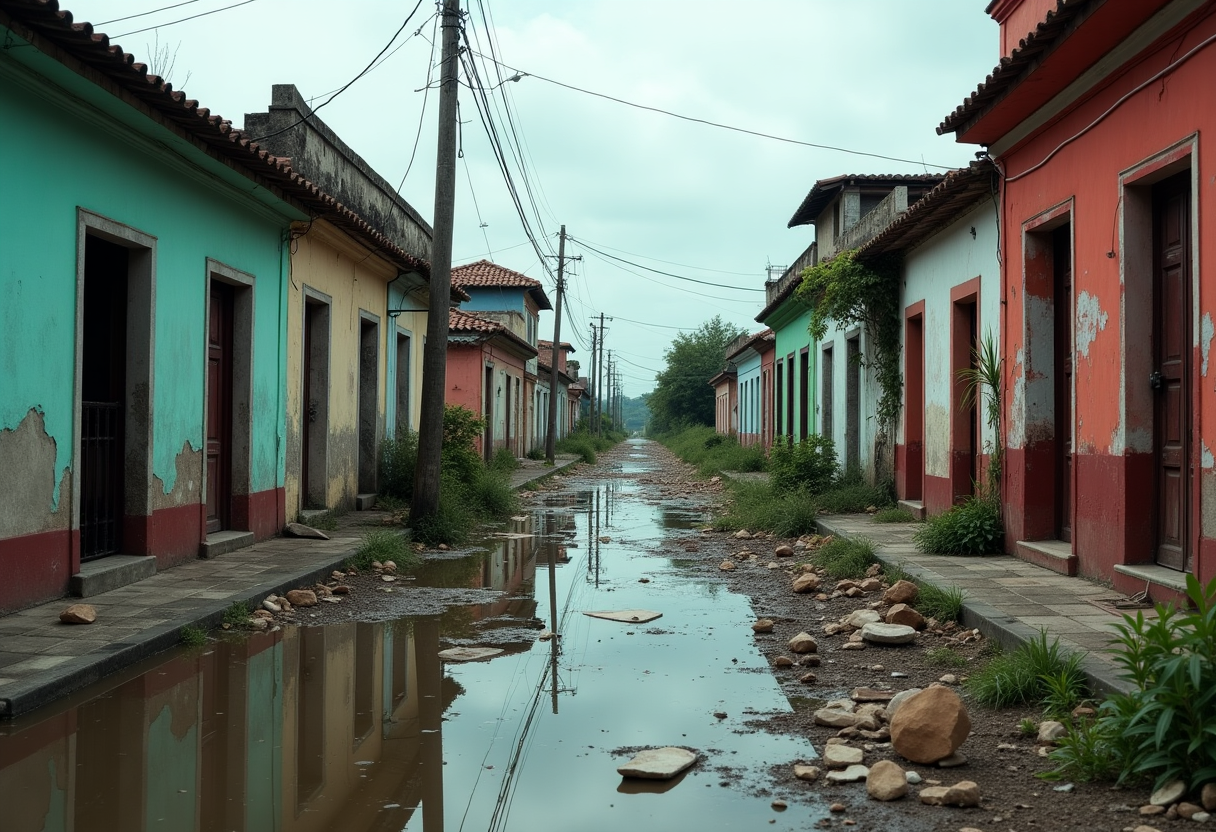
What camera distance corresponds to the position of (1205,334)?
19.0ft

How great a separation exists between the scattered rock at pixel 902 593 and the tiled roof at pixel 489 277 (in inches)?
1146

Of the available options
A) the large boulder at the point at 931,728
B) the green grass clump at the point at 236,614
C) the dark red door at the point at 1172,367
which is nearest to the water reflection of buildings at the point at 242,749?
the green grass clump at the point at 236,614

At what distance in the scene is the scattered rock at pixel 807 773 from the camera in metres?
3.84

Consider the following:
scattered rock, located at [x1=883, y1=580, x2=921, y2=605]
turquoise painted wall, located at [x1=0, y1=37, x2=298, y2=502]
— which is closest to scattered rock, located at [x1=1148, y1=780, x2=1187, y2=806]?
scattered rock, located at [x1=883, y1=580, x2=921, y2=605]

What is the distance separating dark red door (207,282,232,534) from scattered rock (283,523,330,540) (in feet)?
2.94

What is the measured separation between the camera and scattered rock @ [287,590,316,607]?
7.46 m

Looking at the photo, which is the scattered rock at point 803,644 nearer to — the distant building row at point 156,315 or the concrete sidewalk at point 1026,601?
the concrete sidewalk at point 1026,601

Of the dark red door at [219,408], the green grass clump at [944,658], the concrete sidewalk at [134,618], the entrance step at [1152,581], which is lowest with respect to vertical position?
the green grass clump at [944,658]

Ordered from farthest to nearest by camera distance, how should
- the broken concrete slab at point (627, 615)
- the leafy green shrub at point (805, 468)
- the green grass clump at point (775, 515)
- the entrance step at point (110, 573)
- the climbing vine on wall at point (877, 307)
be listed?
the leafy green shrub at point (805, 468) → the climbing vine on wall at point (877, 307) → the green grass clump at point (775, 515) → the broken concrete slab at point (627, 615) → the entrance step at point (110, 573)

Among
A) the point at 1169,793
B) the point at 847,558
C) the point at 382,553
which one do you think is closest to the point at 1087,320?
the point at 847,558

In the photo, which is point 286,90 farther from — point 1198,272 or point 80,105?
point 1198,272

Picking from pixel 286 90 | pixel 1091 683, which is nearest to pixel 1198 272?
pixel 1091 683

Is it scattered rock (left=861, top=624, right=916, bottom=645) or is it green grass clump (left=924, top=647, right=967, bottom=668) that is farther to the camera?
scattered rock (left=861, top=624, right=916, bottom=645)

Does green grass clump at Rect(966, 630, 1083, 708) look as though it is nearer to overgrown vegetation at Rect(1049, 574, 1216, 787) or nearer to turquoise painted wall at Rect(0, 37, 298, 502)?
overgrown vegetation at Rect(1049, 574, 1216, 787)
